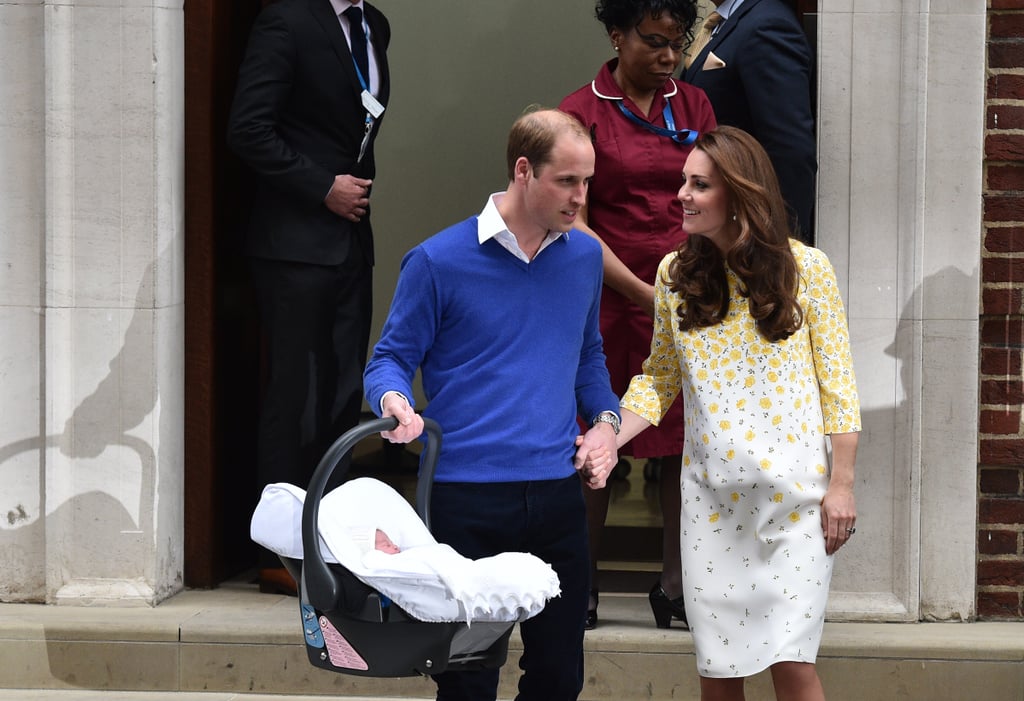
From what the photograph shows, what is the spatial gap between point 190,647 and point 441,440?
203 cm

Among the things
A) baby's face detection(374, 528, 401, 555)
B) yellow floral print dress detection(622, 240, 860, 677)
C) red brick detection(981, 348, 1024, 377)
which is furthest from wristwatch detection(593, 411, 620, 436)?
red brick detection(981, 348, 1024, 377)

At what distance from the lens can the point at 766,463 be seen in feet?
11.8

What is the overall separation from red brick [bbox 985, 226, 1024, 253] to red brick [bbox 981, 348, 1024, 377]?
1.12 feet

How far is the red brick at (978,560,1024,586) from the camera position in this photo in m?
5.23

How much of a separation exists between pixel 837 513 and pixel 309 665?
2.07 metres

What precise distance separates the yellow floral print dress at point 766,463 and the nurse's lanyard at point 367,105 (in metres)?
2.07

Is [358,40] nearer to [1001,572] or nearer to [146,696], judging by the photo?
[146,696]

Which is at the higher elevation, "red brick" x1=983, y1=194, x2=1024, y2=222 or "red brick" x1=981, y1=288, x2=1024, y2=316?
"red brick" x1=983, y1=194, x2=1024, y2=222

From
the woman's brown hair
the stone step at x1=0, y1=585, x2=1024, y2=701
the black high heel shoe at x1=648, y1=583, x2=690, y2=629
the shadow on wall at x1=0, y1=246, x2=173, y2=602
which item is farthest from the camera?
the shadow on wall at x1=0, y1=246, x2=173, y2=602

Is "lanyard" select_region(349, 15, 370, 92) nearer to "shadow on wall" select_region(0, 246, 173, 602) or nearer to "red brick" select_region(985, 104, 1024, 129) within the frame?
"shadow on wall" select_region(0, 246, 173, 602)

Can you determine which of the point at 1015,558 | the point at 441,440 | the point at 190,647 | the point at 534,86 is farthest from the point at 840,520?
the point at 534,86

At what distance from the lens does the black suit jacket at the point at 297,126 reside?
206 inches

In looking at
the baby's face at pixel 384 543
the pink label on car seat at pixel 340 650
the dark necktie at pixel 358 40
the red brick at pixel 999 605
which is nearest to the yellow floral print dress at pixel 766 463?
the baby's face at pixel 384 543

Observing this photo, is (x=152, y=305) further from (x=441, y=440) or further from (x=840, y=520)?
(x=840, y=520)
